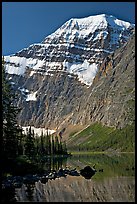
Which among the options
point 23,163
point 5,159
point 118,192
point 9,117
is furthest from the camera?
point 9,117

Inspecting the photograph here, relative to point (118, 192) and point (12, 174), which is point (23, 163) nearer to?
point (12, 174)

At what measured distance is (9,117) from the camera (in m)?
56.8

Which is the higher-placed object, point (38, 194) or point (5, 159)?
point (5, 159)

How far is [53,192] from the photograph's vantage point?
35.9 metres

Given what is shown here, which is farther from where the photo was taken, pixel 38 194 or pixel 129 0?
pixel 38 194

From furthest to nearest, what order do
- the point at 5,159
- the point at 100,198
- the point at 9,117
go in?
1. the point at 9,117
2. the point at 5,159
3. the point at 100,198

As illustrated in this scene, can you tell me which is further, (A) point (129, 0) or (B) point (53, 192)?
(B) point (53, 192)

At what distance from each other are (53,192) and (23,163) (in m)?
14.8

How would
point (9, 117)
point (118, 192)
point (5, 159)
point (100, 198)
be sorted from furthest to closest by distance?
point (9, 117)
point (5, 159)
point (118, 192)
point (100, 198)

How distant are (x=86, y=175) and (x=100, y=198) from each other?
87.8ft

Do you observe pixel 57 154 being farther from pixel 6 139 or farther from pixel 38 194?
pixel 38 194

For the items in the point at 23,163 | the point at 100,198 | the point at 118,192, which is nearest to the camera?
the point at 100,198

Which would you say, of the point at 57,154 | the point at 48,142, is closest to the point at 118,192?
the point at 48,142

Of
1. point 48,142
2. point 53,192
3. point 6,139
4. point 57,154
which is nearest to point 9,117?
point 6,139
